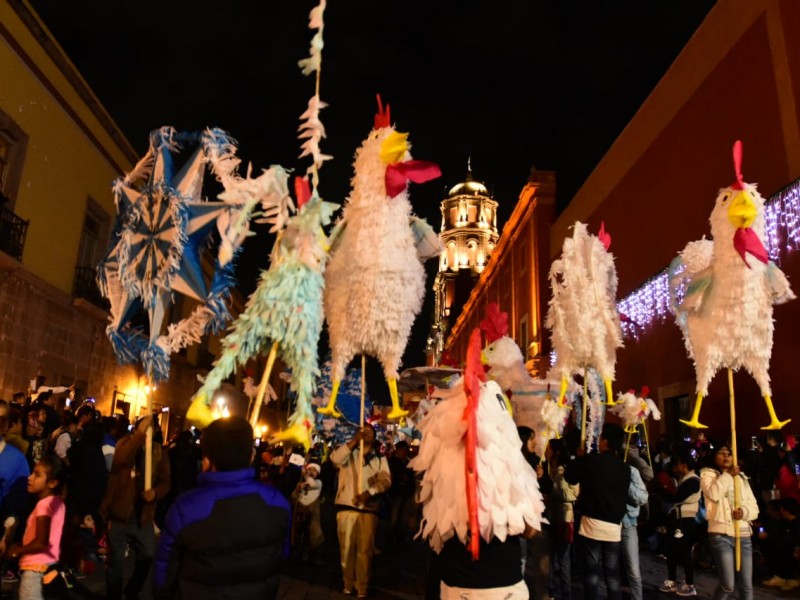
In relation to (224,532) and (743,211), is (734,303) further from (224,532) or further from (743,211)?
(224,532)

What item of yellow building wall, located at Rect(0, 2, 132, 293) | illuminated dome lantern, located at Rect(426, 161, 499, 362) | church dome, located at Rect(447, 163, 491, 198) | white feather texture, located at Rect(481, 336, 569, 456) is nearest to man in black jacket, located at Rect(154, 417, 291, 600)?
white feather texture, located at Rect(481, 336, 569, 456)

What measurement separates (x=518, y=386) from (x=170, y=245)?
6.45m

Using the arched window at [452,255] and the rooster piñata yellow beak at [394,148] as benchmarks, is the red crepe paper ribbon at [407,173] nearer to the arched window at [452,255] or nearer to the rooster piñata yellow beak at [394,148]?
the rooster piñata yellow beak at [394,148]

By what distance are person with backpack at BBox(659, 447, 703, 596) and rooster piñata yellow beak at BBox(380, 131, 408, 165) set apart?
15.2ft

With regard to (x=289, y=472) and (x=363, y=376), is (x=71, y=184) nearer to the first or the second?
(x=289, y=472)

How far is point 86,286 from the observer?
13.6 m

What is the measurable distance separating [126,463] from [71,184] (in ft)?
34.1

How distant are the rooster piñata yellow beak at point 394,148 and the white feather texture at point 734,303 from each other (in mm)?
3628

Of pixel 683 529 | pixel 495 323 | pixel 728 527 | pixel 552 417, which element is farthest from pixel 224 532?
pixel 552 417

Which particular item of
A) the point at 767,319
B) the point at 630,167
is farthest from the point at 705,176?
the point at 767,319

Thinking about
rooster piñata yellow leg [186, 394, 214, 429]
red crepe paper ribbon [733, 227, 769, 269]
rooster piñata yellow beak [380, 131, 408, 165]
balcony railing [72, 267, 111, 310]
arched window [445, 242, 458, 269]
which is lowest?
rooster piñata yellow leg [186, 394, 214, 429]

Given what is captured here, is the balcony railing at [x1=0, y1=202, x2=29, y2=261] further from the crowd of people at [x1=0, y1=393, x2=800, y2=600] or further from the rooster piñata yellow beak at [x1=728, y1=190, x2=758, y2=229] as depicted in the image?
the rooster piñata yellow beak at [x1=728, y1=190, x2=758, y2=229]

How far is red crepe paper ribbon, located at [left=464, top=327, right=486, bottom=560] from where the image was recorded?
299cm

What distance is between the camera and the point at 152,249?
4516mm
